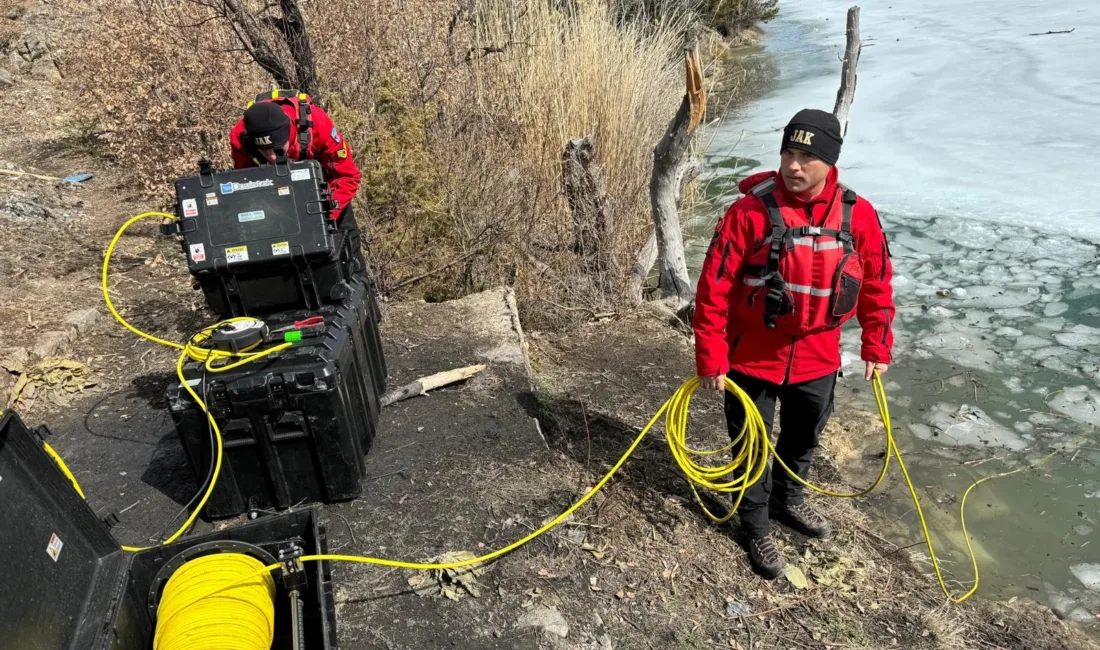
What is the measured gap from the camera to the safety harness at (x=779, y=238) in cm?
265

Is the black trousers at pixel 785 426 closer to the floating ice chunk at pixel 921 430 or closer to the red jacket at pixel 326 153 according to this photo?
the floating ice chunk at pixel 921 430

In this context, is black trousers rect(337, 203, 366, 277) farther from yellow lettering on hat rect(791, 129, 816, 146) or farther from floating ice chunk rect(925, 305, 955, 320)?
floating ice chunk rect(925, 305, 955, 320)

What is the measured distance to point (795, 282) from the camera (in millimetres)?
2686

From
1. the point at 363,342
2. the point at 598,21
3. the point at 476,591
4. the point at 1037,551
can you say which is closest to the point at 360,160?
the point at 363,342

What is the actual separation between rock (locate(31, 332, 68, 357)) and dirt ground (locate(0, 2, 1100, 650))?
1 centimetres

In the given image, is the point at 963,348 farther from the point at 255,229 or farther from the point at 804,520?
the point at 255,229

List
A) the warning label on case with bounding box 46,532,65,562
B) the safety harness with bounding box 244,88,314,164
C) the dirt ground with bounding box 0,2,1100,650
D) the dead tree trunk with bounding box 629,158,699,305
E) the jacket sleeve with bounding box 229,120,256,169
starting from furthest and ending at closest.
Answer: the dead tree trunk with bounding box 629,158,699,305, the safety harness with bounding box 244,88,314,164, the jacket sleeve with bounding box 229,120,256,169, the dirt ground with bounding box 0,2,1100,650, the warning label on case with bounding box 46,532,65,562

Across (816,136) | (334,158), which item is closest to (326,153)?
(334,158)

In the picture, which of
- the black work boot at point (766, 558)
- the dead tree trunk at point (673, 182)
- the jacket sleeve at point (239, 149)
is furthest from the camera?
the dead tree trunk at point (673, 182)

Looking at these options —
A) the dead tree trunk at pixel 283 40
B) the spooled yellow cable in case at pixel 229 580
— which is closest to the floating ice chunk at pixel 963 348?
the spooled yellow cable in case at pixel 229 580

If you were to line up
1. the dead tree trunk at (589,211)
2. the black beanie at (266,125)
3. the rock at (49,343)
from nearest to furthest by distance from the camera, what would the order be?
the black beanie at (266,125), the rock at (49,343), the dead tree trunk at (589,211)

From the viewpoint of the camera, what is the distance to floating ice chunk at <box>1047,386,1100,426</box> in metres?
4.92

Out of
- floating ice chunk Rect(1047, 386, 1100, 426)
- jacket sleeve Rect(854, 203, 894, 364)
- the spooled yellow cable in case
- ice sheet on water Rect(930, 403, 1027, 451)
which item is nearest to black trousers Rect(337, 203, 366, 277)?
the spooled yellow cable in case

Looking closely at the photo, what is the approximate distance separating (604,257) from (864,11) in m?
13.4
